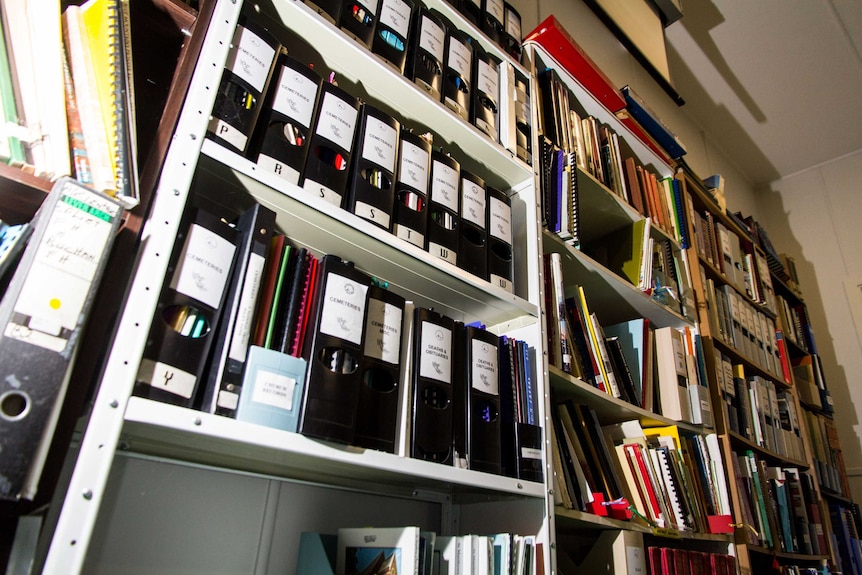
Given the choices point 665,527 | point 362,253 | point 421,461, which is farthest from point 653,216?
point 421,461

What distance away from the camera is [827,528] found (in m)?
2.36

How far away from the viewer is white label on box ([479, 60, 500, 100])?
1434 millimetres

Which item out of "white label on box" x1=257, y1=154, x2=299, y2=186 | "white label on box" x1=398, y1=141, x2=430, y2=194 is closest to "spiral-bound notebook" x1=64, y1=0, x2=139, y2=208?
"white label on box" x1=257, y1=154, x2=299, y2=186

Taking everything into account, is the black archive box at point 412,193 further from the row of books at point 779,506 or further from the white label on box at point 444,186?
the row of books at point 779,506

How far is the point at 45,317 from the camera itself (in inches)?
22.5

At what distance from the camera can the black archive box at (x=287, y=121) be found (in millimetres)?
904

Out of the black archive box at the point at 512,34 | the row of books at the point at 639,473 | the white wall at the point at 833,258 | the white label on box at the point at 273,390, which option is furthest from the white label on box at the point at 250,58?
the white wall at the point at 833,258

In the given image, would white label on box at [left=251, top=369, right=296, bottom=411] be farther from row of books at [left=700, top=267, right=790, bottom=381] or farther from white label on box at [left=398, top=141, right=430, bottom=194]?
row of books at [left=700, top=267, right=790, bottom=381]

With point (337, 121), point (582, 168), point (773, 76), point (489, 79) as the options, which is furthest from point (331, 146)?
point (773, 76)

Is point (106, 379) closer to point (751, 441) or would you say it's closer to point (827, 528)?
point (751, 441)

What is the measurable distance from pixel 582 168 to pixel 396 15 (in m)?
0.73

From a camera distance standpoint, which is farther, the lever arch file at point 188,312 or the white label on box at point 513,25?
the white label on box at point 513,25

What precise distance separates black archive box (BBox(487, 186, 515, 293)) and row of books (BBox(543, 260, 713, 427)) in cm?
17

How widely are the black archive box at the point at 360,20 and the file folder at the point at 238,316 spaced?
535 mm
